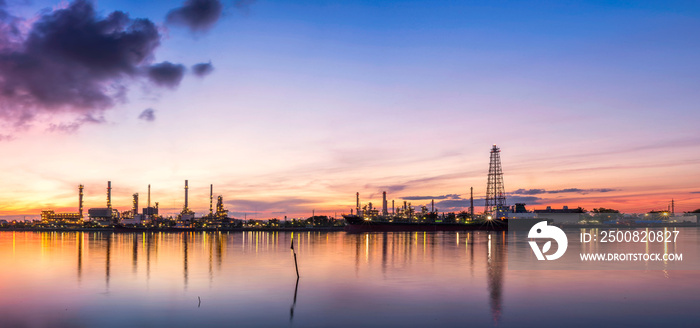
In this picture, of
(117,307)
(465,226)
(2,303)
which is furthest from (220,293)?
(465,226)

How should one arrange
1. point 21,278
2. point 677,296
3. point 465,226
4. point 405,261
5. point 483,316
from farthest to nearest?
point 465,226
point 405,261
point 21,278
point 677,296
point 483,316

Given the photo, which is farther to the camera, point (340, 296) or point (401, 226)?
point (401, 226)

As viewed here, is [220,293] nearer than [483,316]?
No

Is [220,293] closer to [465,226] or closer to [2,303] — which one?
[2,303]

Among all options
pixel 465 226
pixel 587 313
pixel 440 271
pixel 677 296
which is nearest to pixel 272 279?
pixel 440 271

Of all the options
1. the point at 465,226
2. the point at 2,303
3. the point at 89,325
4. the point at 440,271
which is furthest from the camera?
the point at 465,226

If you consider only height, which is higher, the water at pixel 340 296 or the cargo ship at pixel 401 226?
the water at pixel 340 296

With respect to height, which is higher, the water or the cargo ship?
the water

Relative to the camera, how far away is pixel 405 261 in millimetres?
54188

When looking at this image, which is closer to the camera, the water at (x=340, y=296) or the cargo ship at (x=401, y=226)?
the water at (x=340, y=296)

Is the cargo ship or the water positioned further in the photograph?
the cargo ship

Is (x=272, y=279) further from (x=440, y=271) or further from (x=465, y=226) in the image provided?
(x=465, y=226)

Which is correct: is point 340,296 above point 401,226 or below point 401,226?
above

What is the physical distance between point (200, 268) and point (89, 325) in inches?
948
